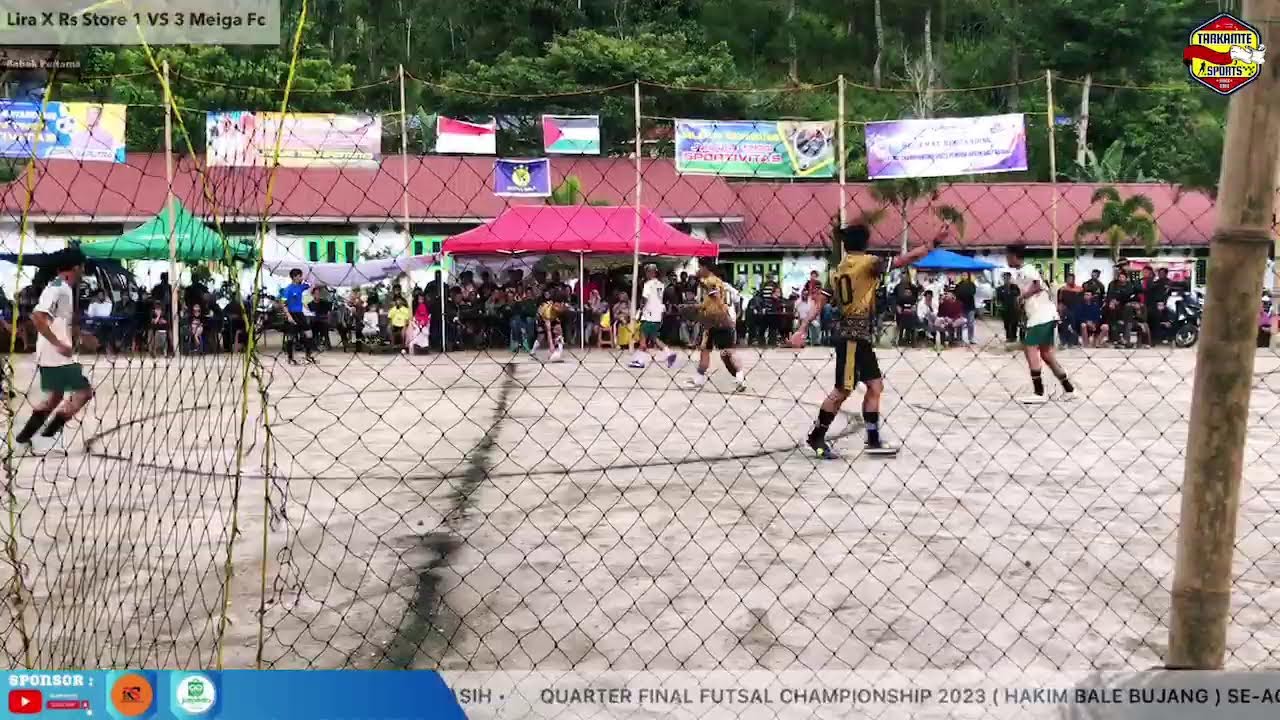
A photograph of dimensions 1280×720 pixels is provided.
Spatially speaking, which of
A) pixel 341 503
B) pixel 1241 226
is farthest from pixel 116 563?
pixel 1241 226

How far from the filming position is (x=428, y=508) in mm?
6180

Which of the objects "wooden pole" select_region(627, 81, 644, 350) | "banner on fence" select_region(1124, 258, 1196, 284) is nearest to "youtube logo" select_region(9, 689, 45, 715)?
"wooden pole" select_region(627, 81, 644, 350)

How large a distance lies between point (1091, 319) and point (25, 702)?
18.8 metres

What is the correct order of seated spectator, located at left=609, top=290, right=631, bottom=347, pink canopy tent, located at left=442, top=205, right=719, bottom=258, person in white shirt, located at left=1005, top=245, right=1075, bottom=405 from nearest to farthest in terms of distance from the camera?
person in white shirt, located at left=1005, top=245, right=1075, bottom=405, pink canopy tent, located at left=442, top=205, right=719, bottom=258, seated spectator, located at left=609, top=290, right=631, bottom=347

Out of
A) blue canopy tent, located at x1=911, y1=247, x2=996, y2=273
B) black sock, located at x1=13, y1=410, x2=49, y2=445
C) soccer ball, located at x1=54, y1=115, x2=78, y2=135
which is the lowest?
blue canopy tent, located at x1=911, y1=247, x2=996, y2=273

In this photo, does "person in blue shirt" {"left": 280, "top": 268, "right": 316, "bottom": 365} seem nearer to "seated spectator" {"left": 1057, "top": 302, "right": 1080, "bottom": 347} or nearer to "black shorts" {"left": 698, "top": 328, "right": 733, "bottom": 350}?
"black shorts" {"left": 698, "top": 328, "right": 733, "bottom": 350}

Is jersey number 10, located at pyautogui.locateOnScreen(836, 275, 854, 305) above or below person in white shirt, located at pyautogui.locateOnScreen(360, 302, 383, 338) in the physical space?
above

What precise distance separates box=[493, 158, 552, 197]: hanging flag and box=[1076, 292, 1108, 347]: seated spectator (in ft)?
28.6

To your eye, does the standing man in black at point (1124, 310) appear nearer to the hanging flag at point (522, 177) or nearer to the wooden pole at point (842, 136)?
the wooden pole at point (842, 136)

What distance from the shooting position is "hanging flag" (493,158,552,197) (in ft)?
67.6

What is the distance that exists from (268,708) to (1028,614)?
2649 millimetres

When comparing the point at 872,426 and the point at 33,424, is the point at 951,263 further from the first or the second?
the point at 33,424

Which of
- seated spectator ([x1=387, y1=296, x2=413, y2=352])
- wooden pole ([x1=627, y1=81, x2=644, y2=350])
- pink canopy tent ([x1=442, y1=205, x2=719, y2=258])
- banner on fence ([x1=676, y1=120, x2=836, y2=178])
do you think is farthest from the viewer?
banner on fence ([x1=676, y1=120, x2=836, y2=178])

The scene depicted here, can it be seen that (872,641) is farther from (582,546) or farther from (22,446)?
(22,446)
